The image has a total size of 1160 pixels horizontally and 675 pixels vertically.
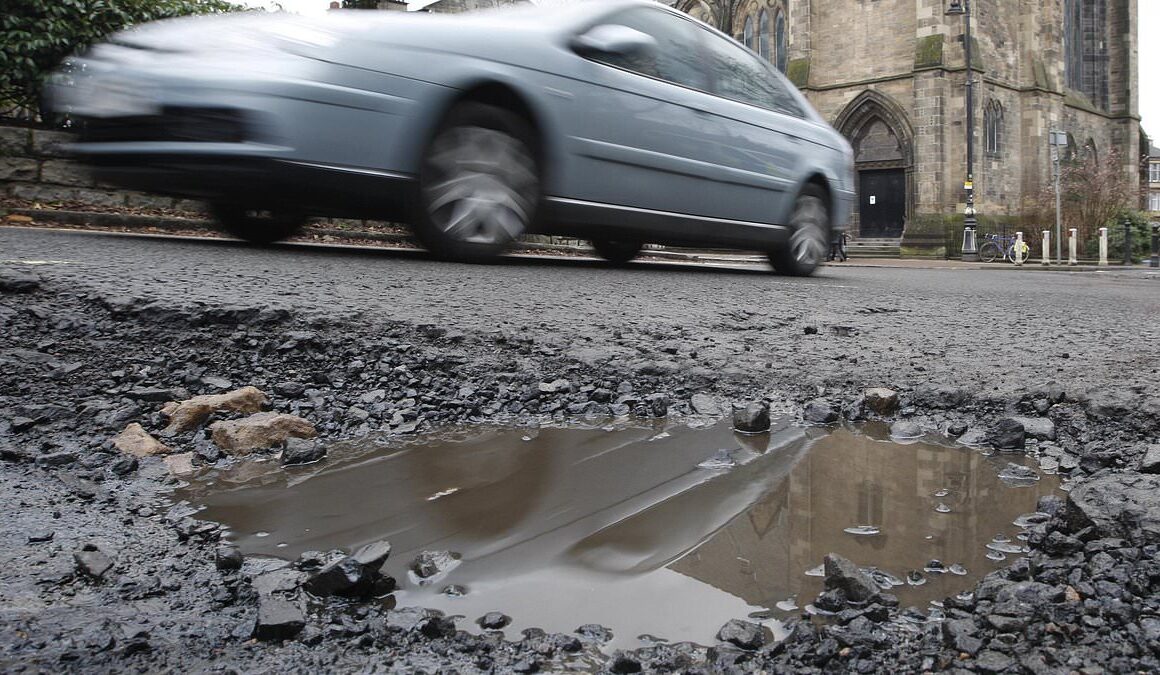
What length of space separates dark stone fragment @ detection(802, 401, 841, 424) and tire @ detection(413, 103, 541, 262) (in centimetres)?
289

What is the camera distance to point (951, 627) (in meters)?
1.34

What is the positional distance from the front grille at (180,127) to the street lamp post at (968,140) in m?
25.3

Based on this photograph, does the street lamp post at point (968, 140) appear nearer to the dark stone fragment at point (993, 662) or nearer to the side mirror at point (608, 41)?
the side mirror at point (608, 41)

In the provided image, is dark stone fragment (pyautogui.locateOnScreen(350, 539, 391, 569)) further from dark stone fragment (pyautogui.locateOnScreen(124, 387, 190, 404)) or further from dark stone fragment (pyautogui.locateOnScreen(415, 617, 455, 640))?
dark stone fragment (pyautogui.locateOnScreen(124, 387, 190, 404))

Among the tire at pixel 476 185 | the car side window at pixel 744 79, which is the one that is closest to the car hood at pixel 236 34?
the tire at pixel 476 185

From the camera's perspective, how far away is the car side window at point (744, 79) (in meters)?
6.57

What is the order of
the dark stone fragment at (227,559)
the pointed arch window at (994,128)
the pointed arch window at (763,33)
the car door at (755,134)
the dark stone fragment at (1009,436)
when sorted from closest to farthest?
the dark stone fragment at (227,559), the dark stone fragment at (1009,436), the car door at (755,134), the pointed arch window at (994,128), the pointed arch window at (763,33)

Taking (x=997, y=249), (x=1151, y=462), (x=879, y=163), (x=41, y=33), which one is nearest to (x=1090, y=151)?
(x=879, y=163)

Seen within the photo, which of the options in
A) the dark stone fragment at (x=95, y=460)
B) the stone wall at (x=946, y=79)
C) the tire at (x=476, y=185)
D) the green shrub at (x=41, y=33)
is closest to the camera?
the dark stone fragment at (x=95, y=460)

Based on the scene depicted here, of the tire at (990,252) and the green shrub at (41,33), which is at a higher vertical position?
the green shrub at (41,33)

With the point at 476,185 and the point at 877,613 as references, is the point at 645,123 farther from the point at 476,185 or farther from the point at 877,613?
the point at 877,613

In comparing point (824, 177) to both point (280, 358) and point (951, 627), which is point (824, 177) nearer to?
point (280, 358)

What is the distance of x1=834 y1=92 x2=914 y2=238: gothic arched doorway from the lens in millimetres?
29312

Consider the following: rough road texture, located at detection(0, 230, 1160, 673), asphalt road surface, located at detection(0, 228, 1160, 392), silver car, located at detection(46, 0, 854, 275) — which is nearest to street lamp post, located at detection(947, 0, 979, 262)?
asphalt road surface, located at detection(0, 228, 1160, 392)
